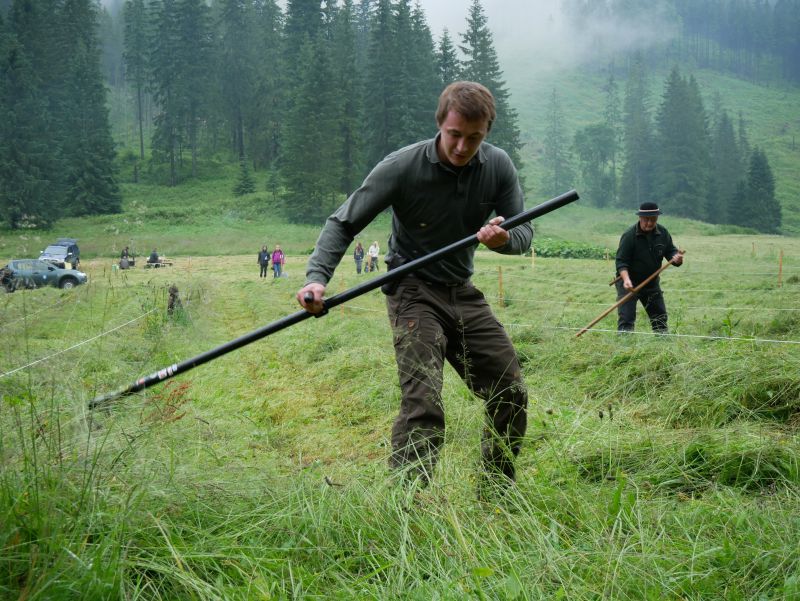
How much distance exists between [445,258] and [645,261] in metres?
5.33

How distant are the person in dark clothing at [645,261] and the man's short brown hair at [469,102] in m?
5.30

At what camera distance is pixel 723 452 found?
→ 3436 millimetres

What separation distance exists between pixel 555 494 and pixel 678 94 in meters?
77.3

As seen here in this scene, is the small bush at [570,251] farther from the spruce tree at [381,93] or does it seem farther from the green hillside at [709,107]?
the green hillside at [709,107]

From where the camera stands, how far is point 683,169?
67.0 metres

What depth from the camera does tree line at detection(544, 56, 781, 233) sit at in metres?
62.9

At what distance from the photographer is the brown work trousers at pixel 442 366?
10.3ft

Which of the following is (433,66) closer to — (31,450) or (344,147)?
(344,147)

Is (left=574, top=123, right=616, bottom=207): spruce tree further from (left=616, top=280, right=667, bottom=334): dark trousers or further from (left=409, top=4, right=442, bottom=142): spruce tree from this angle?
(left=616, top=280, right=667, bottom=334): dark trousers

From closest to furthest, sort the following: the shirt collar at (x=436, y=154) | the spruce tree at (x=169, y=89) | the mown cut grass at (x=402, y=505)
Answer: the mown cut grass at (x=402, y=505) < the shirt collar at (x=436, y=154) < the spruce tree at (x=169, y=89)

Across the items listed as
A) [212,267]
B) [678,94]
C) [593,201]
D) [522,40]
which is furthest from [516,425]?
[522,40]

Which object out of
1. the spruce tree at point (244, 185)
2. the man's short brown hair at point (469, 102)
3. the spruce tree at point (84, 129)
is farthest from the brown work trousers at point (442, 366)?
the spruce tree at point (244, 185)

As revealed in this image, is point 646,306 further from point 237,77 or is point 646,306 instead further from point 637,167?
point 637,167

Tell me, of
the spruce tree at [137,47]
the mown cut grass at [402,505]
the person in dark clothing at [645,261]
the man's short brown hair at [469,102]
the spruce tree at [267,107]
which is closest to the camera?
the mown cut grass at [402,505]
